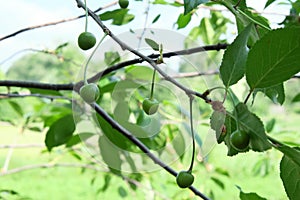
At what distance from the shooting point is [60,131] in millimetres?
785

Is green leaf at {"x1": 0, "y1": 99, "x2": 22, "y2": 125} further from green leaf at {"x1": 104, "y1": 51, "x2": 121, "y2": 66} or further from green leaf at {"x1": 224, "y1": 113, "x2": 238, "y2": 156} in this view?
green leaf at {"x1": 224, "y1": 113, "x2": 238, "y2": 156}

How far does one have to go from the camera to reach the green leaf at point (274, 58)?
266 mm

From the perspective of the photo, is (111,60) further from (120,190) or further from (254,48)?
(120,190)

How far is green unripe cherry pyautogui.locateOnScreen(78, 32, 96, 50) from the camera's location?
33 centimetres

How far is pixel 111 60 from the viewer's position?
608mm

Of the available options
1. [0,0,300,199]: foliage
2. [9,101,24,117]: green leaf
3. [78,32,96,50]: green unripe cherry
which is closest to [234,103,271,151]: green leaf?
[0,0,300,199]: foliage

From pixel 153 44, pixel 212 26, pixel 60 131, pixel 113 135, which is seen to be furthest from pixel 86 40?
pixel 212 26

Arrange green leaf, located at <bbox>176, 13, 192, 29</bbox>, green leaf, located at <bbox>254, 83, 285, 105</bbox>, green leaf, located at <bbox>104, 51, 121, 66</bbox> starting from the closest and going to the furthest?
green leaf, located at <bbox>254, 83, 285, 105</bbox>, green leaf, located at <bbox>104, 51, 121, 66</bbox>, green leaf, located at <bbox>176, 13, 192, 29</bbox>

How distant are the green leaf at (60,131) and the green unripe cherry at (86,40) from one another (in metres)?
0.46

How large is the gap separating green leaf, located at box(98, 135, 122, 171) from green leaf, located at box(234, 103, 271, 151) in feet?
1.29

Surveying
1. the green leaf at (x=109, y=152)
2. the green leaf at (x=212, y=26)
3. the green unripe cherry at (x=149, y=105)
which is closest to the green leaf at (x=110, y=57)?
the green leaf at (x=109, y=152)

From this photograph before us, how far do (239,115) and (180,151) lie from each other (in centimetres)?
24

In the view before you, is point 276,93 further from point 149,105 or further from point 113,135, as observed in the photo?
point 113,135

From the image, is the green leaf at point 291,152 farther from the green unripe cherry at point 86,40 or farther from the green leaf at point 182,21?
the green leaf at point 182,21
